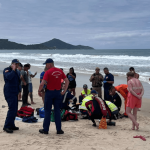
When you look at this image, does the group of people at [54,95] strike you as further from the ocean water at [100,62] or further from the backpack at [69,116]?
the ocean water at [100,62]

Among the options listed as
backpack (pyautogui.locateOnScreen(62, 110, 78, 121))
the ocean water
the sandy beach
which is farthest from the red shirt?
the ocean water

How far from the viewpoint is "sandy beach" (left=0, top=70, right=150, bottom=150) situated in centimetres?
422

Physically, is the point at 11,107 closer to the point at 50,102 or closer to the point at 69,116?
the point at 50,102

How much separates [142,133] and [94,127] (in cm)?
122

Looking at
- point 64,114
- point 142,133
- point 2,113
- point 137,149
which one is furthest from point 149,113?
point 2,113

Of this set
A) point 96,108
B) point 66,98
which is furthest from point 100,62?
point 96,108

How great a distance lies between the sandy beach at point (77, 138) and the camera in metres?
4.22

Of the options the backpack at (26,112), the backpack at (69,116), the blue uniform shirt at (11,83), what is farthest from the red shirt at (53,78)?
the backpack at (26,112)

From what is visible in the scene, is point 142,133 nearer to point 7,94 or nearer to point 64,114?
point 64,114

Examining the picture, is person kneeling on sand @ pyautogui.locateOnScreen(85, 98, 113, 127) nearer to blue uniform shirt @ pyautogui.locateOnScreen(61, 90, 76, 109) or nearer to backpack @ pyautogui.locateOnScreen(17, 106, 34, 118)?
blue uniform shirt @ pyautogui.locateOnScreen(61, 90, 76, 109)

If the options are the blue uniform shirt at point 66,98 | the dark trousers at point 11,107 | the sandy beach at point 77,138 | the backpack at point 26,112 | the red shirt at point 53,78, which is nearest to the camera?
the sandy beach at point 77,138

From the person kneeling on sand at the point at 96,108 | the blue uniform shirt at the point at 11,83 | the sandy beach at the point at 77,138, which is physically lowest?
the sandy beach at the point at 77,138

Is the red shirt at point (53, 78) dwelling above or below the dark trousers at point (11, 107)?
above

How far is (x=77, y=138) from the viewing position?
4.73m
